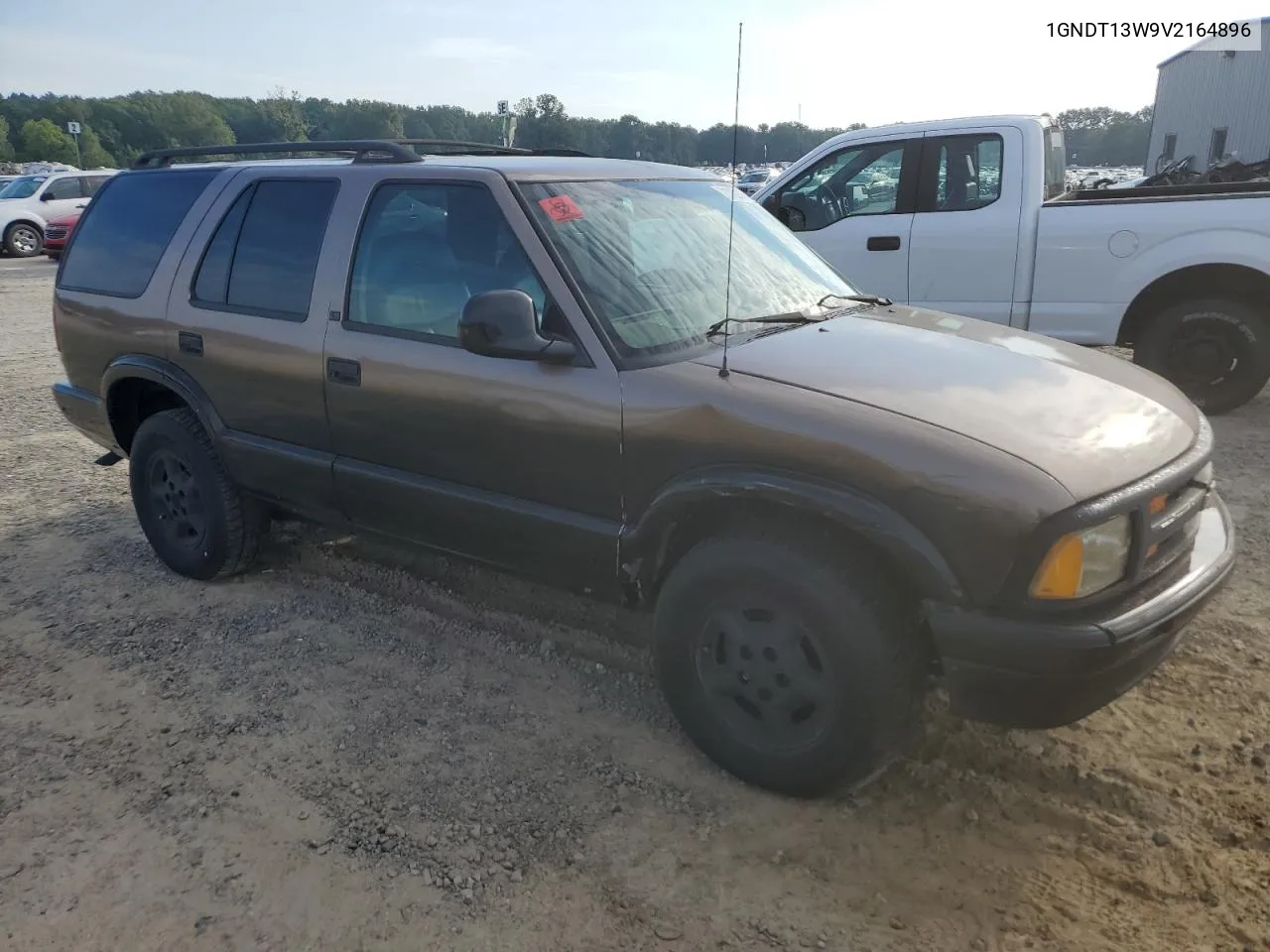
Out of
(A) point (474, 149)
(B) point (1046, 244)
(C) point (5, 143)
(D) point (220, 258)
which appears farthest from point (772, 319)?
(C) point (5, 143)

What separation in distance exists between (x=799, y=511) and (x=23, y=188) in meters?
23.4

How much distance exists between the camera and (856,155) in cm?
707

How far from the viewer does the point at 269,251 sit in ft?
12.9

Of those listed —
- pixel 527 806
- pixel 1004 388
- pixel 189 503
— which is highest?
pixel 1004 388

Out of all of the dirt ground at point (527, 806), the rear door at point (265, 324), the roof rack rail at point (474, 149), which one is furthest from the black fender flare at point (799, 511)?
the roof rack rail at point (474, 149)

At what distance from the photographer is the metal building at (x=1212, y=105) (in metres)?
26.8

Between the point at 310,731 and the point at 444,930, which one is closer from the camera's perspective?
the point at 444,930

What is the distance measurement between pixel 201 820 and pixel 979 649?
2.28 meters

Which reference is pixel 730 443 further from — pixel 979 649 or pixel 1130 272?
pixel 1130 272

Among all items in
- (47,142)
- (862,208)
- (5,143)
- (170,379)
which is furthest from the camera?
(47,142)

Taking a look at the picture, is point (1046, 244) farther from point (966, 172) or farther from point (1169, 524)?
point (1169, 524)

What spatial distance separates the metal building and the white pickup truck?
22.6m

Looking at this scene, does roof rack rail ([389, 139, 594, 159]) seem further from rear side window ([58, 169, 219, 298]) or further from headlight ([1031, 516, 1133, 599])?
headlight ([1031, 516, 1133, 599])

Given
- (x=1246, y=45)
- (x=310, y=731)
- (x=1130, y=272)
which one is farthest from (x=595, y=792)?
(x=1246, y=45)
